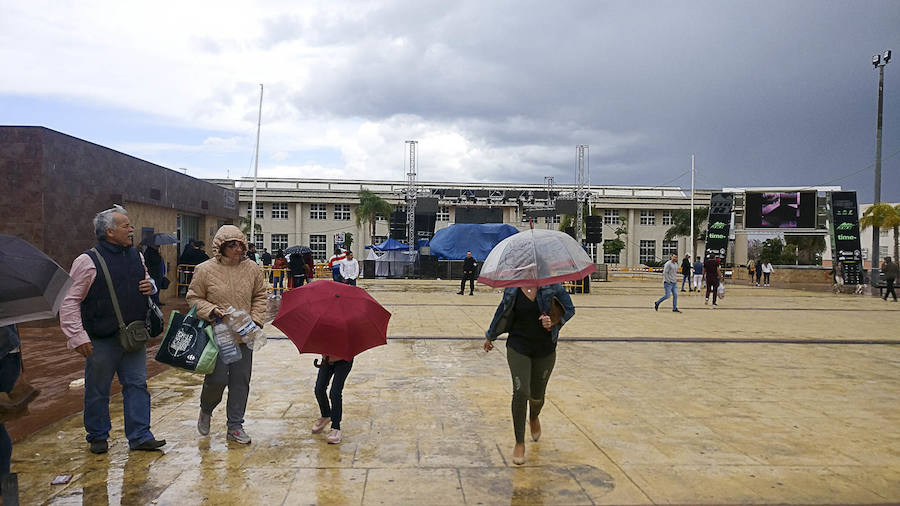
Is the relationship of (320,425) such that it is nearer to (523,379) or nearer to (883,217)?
(523,379)

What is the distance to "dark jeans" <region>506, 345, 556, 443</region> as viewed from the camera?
4309 mm

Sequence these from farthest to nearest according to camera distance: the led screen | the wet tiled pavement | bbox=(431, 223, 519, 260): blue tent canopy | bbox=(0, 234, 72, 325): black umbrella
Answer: the led screen → bbox=(431, 223, 519, 260): blue tent canopy → the wet tiled pavement → bbox=(0, 234, 72, 325): black umbrella

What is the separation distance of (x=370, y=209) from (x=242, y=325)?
2116 inches

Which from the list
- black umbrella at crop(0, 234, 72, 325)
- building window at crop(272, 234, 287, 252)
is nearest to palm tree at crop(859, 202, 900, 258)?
black umbrella at crop(0, 234, 72, 325)

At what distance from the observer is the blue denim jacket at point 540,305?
14.1 ft

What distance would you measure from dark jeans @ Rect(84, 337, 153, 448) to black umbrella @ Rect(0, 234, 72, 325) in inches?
59.0

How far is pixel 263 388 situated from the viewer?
6.60 m

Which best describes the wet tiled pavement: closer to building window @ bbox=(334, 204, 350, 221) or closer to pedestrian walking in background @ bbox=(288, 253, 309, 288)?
pedestrian walking in background @ bbox=(288, 253, 309, 288)

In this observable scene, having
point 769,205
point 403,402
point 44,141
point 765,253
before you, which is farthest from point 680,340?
point 765,253

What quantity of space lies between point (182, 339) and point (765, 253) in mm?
64679

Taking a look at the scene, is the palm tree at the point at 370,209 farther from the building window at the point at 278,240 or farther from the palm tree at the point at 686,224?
the palm tree at the point at 686,224

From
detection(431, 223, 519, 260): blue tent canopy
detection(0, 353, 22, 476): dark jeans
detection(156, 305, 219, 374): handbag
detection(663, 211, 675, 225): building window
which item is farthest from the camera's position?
detection(663, 211, 675, 225): building window

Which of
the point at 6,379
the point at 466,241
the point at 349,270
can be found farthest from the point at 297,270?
the point at 466,241

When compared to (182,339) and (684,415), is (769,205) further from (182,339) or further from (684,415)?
(182,339)
